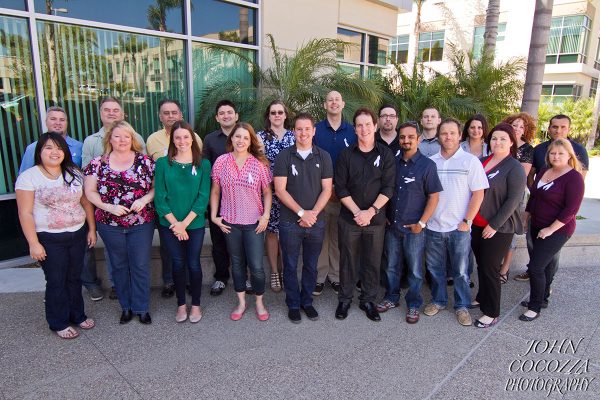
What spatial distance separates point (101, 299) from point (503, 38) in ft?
89.6

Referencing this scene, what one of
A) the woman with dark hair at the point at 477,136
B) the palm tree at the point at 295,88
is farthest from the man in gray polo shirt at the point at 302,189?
the palm tree at the point at 295,88

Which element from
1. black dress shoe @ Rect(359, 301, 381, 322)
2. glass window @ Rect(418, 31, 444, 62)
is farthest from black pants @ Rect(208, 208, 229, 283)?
glass window @ Rect(418, 31, 444, 62)

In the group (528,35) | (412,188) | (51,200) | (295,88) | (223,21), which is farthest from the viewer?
(528,35)

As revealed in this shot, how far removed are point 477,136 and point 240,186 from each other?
2520 millimetres

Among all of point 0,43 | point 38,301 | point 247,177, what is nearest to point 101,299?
point 38,301

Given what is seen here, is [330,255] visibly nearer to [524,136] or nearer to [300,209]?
Answer: [300,209]

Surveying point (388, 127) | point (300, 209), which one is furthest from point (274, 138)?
point (388, 127)

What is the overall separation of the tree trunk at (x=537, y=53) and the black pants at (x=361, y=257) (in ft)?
15.5

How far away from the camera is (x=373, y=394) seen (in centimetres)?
281

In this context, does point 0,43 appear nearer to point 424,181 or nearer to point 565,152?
point 424,181

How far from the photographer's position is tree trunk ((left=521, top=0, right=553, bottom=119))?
6.59 meters

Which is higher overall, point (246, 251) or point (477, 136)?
point (477, 136)

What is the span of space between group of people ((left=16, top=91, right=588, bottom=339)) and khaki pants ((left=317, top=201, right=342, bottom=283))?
60 cm

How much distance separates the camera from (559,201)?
3.65m
